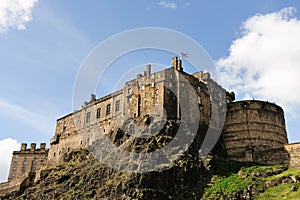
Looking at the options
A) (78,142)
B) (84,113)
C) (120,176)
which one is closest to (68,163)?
(78,142)

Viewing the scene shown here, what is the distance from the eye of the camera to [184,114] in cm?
6394

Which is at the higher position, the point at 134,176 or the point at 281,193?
the point at 134,176

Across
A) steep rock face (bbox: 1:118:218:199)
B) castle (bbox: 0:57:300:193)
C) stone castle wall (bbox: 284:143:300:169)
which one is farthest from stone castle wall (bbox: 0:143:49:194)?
stone castle wall (bbox: 284:143:300:169)

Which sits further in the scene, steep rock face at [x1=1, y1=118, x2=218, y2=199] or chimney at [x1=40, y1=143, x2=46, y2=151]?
chimney at [x1=40, y1=143, x2=46, y2=151]

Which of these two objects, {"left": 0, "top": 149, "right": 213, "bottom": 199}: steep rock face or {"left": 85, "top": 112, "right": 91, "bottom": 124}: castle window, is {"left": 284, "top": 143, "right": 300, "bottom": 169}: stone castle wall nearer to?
{"left": 0, "top": 149, "right": 213, "bottom": 199}: steep rock face

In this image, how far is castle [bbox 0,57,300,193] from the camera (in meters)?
63.4

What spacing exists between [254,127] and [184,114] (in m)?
14.6

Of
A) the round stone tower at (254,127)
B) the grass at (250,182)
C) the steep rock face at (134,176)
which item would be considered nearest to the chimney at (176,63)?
the steep rock face at (134,176)

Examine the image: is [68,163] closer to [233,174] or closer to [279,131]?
[233,174]

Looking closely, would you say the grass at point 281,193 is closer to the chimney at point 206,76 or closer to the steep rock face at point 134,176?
the steep rock face at point 134,176

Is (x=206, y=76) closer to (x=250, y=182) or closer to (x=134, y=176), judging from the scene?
(x=250, y=182)

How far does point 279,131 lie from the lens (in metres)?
71.3

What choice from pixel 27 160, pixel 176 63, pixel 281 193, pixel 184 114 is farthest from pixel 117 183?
pixel 27 160

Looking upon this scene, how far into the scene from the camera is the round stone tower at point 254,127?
69.5 metres
